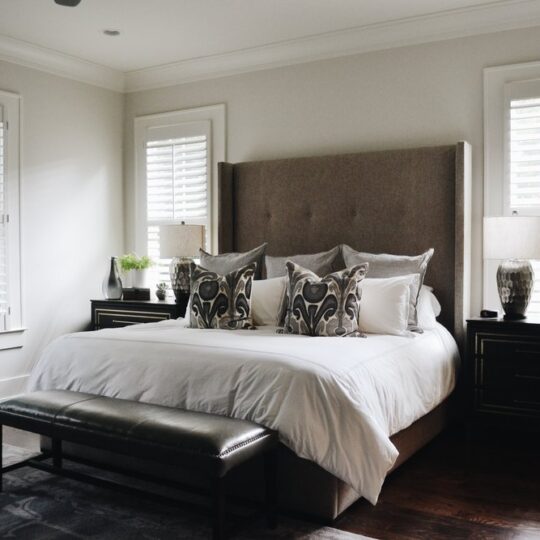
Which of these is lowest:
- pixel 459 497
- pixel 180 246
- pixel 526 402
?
pixel 459 497

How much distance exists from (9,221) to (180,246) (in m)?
1.28

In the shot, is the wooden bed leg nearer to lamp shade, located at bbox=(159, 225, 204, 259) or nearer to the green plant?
lamp shade, located at bbox=(159, 225, 204, 259)

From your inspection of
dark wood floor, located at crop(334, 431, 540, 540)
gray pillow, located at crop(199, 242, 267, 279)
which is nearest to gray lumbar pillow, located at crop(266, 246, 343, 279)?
gray pillow, located at crop(199, 242, 267, 279)

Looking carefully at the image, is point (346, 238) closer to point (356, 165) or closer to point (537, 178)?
point (356, 165)

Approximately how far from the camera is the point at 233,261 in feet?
15.1

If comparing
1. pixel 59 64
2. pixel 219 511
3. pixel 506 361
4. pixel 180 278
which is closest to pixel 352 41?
pixel 180 278

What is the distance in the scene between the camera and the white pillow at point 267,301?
4102 mm

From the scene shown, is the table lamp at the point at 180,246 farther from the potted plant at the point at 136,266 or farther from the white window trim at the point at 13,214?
the white window trim at the point at 13,214

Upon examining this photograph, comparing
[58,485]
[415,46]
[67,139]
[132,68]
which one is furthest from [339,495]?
[132,68]

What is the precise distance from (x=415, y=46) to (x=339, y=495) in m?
3.18

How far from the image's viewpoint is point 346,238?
15.4 feet

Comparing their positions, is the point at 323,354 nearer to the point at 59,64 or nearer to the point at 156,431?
the point at 156,431

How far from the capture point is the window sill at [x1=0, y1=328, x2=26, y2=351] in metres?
4.92

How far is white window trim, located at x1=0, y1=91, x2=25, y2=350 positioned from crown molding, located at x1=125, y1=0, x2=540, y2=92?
4.07 feet
